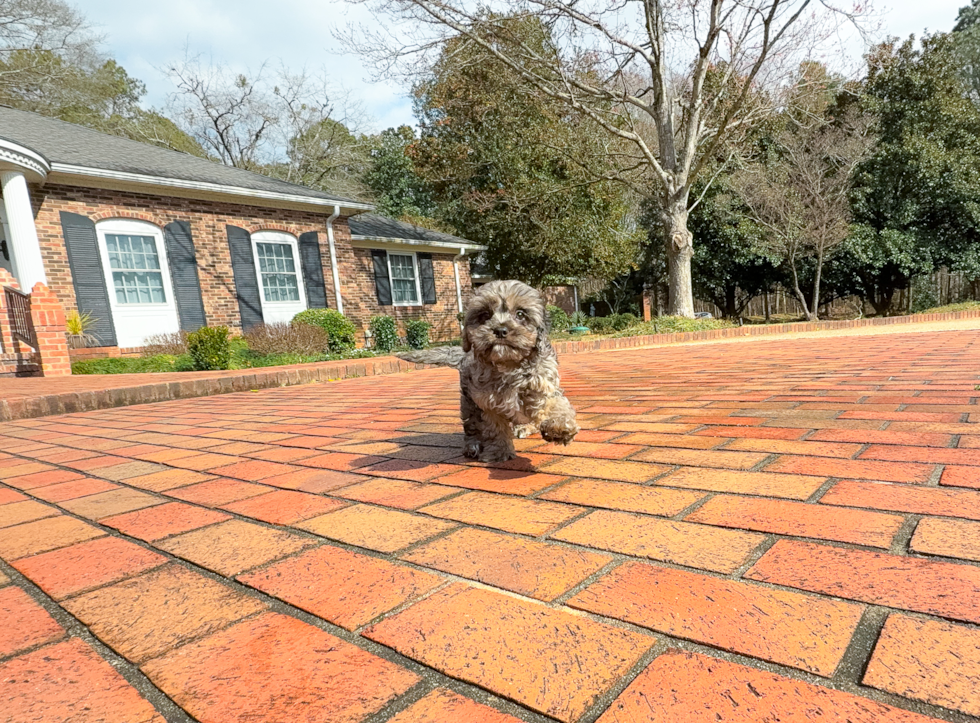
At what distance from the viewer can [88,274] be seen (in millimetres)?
11992

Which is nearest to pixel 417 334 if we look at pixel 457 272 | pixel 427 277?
pixel 427 277

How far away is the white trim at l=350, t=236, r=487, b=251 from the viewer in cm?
1744

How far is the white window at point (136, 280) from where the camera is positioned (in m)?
12.3

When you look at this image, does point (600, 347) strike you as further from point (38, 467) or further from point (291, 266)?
point (291, 266)

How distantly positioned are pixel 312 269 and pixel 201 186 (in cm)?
370

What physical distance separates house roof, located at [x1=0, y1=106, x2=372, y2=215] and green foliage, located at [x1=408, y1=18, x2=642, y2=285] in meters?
5.87

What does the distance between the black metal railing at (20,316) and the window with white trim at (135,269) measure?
12.0 ft

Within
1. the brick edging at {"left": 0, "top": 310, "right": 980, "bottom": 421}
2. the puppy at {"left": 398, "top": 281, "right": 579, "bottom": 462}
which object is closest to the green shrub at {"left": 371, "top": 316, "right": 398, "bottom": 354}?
the brick edging at {"left": 0, "top": 310, "right": 980, "bottom": 421}

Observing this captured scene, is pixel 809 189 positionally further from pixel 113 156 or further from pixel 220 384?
pixel 113 156

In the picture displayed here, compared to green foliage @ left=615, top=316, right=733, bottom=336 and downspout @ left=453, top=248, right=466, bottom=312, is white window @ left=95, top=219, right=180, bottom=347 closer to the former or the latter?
downspout @ left=453, top=248, right=466, bottom=312

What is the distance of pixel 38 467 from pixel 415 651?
3.13m

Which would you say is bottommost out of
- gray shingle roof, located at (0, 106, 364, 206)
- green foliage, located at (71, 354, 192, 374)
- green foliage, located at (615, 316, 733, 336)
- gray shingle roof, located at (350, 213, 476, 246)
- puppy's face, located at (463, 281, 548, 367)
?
green foliage, located at (615, 316, 733, 336)

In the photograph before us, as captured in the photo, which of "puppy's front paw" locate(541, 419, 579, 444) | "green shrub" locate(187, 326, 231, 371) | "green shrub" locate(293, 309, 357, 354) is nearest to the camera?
"puppy's front paw" locate(541, 419, 579, 444)

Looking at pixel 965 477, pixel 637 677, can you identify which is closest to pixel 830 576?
pixel 637 677
